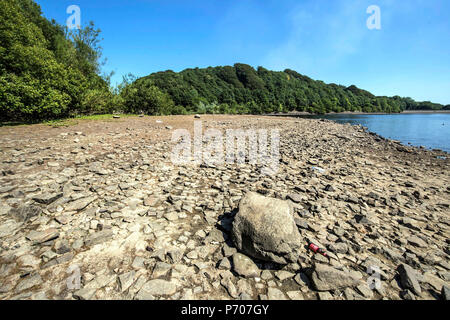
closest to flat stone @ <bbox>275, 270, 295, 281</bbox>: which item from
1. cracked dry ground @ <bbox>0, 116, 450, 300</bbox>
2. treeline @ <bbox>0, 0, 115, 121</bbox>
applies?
cracked dry ground @ <bbox>0, 116, 450, 300</bbox>

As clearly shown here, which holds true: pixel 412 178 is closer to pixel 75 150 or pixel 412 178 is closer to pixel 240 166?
pixel 240 166

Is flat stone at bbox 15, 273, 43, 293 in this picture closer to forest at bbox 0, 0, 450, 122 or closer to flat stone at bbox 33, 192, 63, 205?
flat stone at bbox 33, 192, 63, 205

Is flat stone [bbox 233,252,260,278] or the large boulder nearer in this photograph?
flat stone [bbox 233,252,260,278]

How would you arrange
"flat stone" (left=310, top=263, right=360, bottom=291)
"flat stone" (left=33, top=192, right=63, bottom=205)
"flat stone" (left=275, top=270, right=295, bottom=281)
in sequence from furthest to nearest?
1. "flat stone" (left=33, top=192, right=63, bottom=205)
2. "flat stone" (left=275, top=270, right=295, bottom=281)
3. "flat stone" (left=310, top=263, right=360, bottom=291)

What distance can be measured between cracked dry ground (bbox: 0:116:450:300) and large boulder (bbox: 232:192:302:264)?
198 mm

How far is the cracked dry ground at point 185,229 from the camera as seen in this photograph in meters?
2.43

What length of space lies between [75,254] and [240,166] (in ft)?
18.0

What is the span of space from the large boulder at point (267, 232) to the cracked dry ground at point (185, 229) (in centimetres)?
20

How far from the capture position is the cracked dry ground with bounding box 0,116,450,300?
2430 millimetres

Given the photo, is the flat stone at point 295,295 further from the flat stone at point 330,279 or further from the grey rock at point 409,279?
the grey rock at point 409,279

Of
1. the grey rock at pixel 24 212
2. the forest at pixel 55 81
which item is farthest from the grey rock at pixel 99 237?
the forest at pixel 55 81

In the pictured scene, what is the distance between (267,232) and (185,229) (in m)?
1.65

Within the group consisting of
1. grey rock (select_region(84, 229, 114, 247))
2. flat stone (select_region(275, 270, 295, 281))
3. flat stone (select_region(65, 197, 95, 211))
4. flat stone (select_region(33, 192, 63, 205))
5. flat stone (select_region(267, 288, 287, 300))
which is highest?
flat stone (select_region(33, 192, 63, 205))
